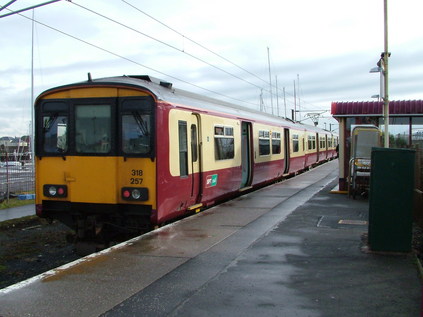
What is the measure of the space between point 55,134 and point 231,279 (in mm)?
4628

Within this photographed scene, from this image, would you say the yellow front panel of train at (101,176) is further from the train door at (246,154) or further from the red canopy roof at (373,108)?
the red canopy roof at (373,108)

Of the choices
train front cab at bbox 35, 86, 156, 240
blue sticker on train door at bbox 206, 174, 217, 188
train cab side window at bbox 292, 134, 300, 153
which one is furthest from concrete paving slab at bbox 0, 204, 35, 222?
train cab side window at bbox 292, 134, 300, 153

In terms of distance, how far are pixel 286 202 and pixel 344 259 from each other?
6.12 metres

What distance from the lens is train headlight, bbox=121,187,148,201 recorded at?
7.68 metres

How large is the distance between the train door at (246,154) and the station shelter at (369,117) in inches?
109

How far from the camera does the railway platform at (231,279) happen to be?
453cm

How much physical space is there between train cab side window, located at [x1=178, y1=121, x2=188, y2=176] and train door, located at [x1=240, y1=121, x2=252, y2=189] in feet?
17.6

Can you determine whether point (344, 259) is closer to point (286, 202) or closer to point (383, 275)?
point (383, 275)

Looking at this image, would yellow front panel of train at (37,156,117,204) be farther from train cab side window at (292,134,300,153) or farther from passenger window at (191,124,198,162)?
train cab side window at (292,134,300,153)

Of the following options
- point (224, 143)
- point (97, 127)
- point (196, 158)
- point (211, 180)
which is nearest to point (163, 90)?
point (97, 127)

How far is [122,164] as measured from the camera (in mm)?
7828

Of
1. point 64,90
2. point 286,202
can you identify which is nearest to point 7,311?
point 64,90

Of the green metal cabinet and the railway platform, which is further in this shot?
the green metal cabinet

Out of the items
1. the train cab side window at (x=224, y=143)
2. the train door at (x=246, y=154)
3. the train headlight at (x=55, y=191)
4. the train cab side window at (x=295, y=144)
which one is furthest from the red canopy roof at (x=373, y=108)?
the train headlight at (x=55, y=191)
